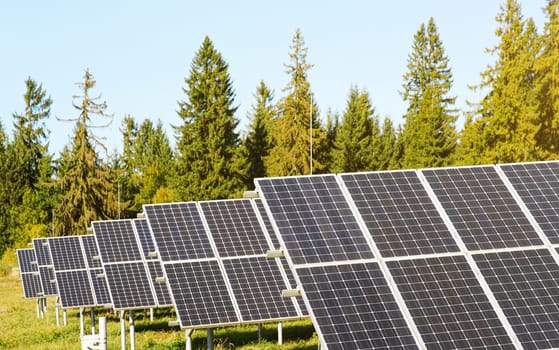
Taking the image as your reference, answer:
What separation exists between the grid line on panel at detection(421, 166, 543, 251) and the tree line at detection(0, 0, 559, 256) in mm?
32556

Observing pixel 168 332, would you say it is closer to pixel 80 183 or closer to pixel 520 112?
pixel 520 112

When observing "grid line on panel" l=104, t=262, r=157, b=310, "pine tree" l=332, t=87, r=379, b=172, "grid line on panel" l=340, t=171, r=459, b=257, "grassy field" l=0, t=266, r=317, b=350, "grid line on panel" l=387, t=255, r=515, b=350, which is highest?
"pine tree" l=332, t=87, r=379, b=172

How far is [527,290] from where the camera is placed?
10.4 m

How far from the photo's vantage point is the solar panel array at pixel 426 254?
9.44 metres

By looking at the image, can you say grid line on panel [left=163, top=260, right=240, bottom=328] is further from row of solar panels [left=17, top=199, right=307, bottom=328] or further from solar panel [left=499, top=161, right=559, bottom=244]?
solar panel [left=499, top=161, right=559, bottom=244]

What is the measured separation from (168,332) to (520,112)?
1237 inches

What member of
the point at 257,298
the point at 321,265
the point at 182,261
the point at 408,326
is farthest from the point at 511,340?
the point at 182,261

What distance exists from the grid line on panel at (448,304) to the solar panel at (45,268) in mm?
25714

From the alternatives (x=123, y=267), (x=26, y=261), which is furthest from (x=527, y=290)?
(x=26, y=261)

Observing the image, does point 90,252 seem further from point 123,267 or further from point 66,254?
point 123,267

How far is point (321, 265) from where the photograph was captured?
33.5 ft

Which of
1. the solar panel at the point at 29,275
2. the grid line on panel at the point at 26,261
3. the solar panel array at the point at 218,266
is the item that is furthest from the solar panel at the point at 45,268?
the solar panel array at the point at 218,266

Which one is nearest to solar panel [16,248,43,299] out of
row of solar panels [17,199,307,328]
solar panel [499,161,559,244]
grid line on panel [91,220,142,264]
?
grid line on panel [91,220,142,264]

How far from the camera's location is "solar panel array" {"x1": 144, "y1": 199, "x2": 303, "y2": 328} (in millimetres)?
17844
